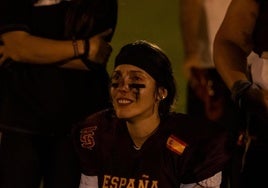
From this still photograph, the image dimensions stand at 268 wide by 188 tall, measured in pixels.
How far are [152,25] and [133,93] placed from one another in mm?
2765

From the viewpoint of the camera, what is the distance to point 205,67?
9.48 feet

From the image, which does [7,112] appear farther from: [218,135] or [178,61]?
[178,61]

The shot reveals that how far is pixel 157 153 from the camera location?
2324 millimetres

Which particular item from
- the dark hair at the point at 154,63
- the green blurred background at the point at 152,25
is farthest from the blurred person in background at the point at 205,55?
the green blurred background at the point at 152,25

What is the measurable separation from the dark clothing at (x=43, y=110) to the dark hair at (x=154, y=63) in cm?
14

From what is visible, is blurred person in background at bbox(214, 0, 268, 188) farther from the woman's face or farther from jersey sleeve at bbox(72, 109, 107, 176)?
jersey sleeve at bbox(72, 109, 107, 176)

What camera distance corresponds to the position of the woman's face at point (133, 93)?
7.53 ft

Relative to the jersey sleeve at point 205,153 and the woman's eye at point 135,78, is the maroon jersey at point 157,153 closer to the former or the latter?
the jersey sleeve at point 205,153

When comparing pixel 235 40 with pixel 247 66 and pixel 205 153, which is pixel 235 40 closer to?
pixel 247 66

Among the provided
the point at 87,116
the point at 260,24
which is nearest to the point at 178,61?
the point at 87,116

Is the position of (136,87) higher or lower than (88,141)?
higher

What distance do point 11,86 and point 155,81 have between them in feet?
1.71

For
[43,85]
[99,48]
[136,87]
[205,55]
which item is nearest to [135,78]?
[136,87]

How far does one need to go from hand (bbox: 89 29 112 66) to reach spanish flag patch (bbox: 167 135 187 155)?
377 mm
